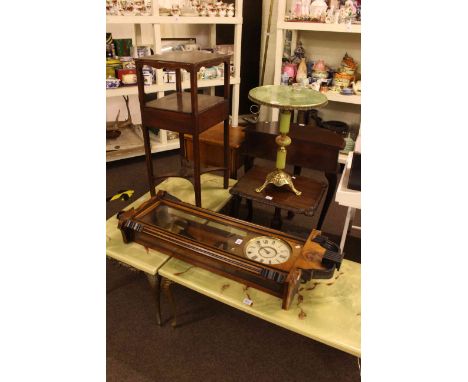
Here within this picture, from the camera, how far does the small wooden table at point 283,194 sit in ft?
5.25

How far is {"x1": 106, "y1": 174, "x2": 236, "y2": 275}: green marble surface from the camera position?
4.37ft

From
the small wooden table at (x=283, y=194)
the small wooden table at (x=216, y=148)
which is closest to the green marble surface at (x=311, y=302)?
the small wooden table at (x=283, y=194)

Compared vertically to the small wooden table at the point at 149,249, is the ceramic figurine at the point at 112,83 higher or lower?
higher

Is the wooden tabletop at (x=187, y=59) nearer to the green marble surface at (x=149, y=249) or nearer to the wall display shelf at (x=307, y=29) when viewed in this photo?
the green marble surface at (x=149, y=249)

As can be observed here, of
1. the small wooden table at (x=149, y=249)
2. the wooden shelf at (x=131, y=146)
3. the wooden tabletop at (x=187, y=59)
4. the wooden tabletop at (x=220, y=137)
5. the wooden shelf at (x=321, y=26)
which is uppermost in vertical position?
the wooden shelf at (x=321, y=26)

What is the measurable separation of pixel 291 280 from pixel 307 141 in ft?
3.22

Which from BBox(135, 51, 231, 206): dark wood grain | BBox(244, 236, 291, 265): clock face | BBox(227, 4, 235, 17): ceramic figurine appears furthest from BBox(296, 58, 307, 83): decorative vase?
BBox(244, 236, 291, 265): clock face

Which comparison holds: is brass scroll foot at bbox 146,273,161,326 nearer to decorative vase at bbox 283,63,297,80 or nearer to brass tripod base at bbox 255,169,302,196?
brass tripod base at bbox 255,169,302,196

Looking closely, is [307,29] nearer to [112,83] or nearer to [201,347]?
[112,83]

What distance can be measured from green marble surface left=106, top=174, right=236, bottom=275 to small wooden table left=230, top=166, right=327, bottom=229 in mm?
120

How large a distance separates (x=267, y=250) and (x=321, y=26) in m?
2.00

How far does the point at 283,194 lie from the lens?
168cm

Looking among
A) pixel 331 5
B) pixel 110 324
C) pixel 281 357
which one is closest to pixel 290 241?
pixel 281 357

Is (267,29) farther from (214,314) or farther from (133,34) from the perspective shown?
(214,314)
